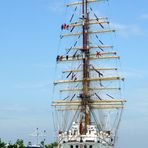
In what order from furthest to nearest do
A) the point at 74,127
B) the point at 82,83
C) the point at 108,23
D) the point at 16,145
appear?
the point at 16,145, the point at 108,23, the point at 82,83, the point at 74,127

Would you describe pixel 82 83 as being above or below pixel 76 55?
below

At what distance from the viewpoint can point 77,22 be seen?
123812 mm

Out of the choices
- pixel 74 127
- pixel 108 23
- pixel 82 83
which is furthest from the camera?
pixel 108 23

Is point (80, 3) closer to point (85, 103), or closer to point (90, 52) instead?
point (90, 52)

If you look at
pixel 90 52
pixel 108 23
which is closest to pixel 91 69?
pixel 90 52

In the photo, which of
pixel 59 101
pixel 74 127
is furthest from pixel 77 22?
pixel 74 127

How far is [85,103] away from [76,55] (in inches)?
524

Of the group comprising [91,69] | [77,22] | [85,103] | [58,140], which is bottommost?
[58,140]

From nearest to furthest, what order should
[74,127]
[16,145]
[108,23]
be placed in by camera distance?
[74,127], [108,23], [16,145]

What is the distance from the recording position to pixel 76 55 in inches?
4798

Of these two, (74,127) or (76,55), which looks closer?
(74,127)

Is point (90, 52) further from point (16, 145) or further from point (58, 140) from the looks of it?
point (16, 145)

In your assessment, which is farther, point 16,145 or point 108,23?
point 16,145

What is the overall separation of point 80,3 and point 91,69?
16.9 m
